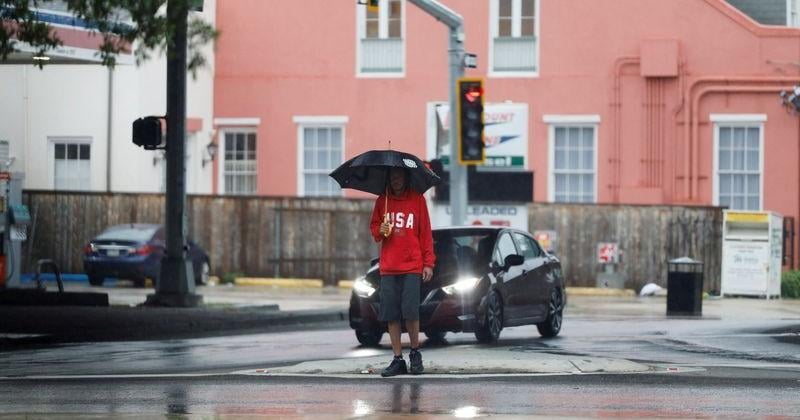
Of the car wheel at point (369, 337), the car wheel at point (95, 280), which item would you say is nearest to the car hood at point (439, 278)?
the car wheel at point (369, 337)

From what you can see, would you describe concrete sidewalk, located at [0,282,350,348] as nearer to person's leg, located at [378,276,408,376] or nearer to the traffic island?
the traffic island

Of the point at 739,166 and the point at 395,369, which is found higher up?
the point at 739,166

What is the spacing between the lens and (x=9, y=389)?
44.2ft

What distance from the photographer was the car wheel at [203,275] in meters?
39.0

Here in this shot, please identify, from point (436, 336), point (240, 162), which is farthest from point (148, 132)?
point (240, 162)

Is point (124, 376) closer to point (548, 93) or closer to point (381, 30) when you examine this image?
point (548, 93)

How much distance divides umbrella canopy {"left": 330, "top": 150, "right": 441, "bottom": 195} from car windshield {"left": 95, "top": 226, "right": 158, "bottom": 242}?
2215 cm

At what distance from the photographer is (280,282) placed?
131ft

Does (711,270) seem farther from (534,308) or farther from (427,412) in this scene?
(427,412)

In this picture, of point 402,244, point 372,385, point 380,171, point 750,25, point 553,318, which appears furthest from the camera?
point 750,25

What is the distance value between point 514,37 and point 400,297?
28667 mm

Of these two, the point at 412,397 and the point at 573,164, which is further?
the point at 573,164

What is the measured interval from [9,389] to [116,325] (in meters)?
8.54

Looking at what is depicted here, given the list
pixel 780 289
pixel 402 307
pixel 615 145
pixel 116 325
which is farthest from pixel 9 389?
pixel 615 145
